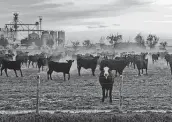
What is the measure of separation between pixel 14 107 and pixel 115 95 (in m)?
5.64

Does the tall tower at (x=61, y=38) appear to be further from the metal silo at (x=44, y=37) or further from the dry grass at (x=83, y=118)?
the dry grass at (x=83, y=118)

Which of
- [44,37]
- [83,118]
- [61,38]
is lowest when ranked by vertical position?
[61,38]

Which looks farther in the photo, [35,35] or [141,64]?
[35,35]

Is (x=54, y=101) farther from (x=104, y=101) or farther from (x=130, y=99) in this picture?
(x=130, y=99)

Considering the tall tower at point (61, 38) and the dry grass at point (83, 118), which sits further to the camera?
the tall tower at point (61, 38)

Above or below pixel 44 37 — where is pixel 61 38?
below

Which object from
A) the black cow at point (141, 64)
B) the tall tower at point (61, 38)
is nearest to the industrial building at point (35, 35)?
the tall tower at point (61, 38)

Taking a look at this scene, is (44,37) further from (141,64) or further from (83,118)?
(83,118)

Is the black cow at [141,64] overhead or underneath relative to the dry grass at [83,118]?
underneath

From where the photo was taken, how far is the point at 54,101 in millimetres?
15672

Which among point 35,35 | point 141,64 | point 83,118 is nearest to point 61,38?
point 35,35

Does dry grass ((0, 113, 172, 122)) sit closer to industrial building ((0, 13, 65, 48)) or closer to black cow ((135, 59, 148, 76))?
black cow ((135, 59, 148, 76))

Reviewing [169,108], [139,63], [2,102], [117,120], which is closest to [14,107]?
[2,102]

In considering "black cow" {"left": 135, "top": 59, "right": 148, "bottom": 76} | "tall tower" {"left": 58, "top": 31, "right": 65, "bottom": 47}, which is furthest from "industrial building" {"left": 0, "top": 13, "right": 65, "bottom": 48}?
"black cow" {"left": 135, "top": 59, "right": 148, "bottom": 76}
